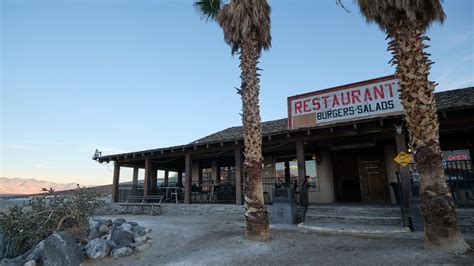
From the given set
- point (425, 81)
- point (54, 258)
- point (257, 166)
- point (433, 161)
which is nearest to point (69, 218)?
point (54, 258)

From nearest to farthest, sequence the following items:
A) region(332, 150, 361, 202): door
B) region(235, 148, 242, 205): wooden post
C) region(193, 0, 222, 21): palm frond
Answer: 1. region(193, 0, 222, 21): palm frond
2. region(235, 148, 242, 205): wooden post
3. region(332, 150, 361, 202): door

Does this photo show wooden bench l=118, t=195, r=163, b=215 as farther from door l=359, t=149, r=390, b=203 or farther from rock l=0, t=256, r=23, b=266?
door l=359, t=149, r=390, b=203

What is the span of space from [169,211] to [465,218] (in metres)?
11.0

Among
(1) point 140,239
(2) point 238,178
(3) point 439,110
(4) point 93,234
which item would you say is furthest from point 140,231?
(3) point 439,110

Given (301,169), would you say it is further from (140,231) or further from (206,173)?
(206,173)

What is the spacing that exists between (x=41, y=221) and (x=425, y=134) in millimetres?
8753

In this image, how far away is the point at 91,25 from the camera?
11.9 m

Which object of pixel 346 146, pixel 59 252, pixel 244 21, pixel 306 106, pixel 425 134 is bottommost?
pixel 59 252

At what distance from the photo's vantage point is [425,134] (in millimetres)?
4832

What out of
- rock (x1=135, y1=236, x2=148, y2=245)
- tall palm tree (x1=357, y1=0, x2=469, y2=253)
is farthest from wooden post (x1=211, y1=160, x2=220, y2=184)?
tall palm tree (x1=357, y1=0, x2=469, y2=253)

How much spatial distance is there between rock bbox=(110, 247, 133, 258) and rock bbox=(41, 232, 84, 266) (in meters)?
0.66

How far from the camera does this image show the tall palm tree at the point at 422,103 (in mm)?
4516

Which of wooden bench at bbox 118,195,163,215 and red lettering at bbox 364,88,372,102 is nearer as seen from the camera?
red lettering at bbox 364,88,372,102

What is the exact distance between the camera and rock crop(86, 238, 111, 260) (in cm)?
515
